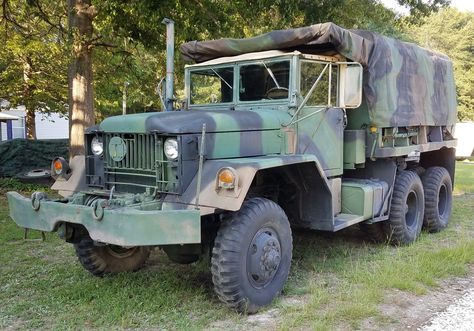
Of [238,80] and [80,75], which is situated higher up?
[80,75]

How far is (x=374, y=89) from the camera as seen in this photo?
6266mm

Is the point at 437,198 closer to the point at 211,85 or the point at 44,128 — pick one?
the point at 211,85

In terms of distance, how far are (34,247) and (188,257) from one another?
288 centimetres

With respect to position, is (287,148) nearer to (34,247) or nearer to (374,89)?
(374,89)

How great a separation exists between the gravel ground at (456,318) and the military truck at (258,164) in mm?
1277

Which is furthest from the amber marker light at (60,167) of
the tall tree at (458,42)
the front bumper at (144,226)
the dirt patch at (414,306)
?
the tall tree at (458,42)

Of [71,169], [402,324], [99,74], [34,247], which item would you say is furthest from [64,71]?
[402,324]

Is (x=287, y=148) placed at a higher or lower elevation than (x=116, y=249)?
higher

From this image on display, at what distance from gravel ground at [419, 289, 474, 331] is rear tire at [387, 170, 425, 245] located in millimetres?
1814

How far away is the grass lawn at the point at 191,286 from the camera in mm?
4266

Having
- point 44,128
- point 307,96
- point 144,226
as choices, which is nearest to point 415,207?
point 307,96

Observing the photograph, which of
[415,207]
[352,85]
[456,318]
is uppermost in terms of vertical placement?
[352,85]

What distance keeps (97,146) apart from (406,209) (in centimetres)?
399

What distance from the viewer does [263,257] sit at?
4441mm
